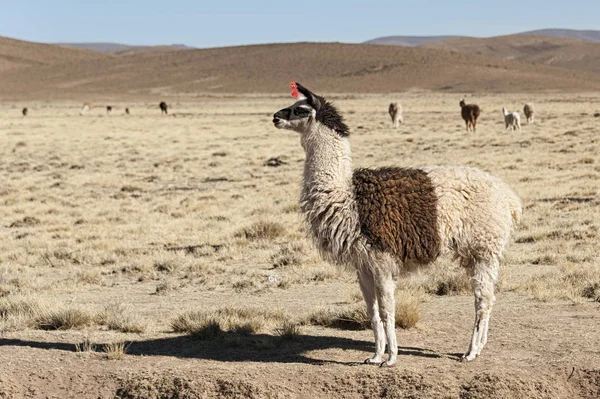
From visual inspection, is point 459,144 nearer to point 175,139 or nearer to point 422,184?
point 175,139

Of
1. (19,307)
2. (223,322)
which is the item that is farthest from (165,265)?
(223,322)

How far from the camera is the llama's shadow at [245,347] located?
6.86m

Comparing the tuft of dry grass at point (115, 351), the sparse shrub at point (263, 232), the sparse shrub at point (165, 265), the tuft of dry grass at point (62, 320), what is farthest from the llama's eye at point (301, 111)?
the sparse shrub at point (263, 232)

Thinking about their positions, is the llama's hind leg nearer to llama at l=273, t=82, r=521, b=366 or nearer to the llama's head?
llama at l=273, t=82, r=521, b=366

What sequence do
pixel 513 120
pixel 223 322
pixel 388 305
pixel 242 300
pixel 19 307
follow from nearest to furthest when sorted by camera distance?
pixel 388 305 → pixel 223 322 → pixel 19 307 → pixel 242 300 → pixel 513 120

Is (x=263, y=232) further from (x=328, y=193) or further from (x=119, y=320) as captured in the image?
(x=328, y=193)

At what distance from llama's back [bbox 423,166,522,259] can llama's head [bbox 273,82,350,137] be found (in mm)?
823

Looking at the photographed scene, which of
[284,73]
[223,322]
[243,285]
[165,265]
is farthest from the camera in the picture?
[284,73]

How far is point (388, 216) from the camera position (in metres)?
6.30

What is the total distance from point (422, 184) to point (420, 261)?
1.87 feet

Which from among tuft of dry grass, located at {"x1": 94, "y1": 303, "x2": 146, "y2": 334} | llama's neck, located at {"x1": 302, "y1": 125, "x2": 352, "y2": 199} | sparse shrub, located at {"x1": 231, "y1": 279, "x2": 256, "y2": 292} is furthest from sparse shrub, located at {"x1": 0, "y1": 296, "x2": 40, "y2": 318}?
llama's neck, located at {"x1": 302, "y1": 125, "x2": 352, "y2": 199}

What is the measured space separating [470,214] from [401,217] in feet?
1.79

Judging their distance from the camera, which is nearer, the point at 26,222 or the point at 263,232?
the point at 263,232

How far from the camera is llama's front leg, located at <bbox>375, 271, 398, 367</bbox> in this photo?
20.4ft
